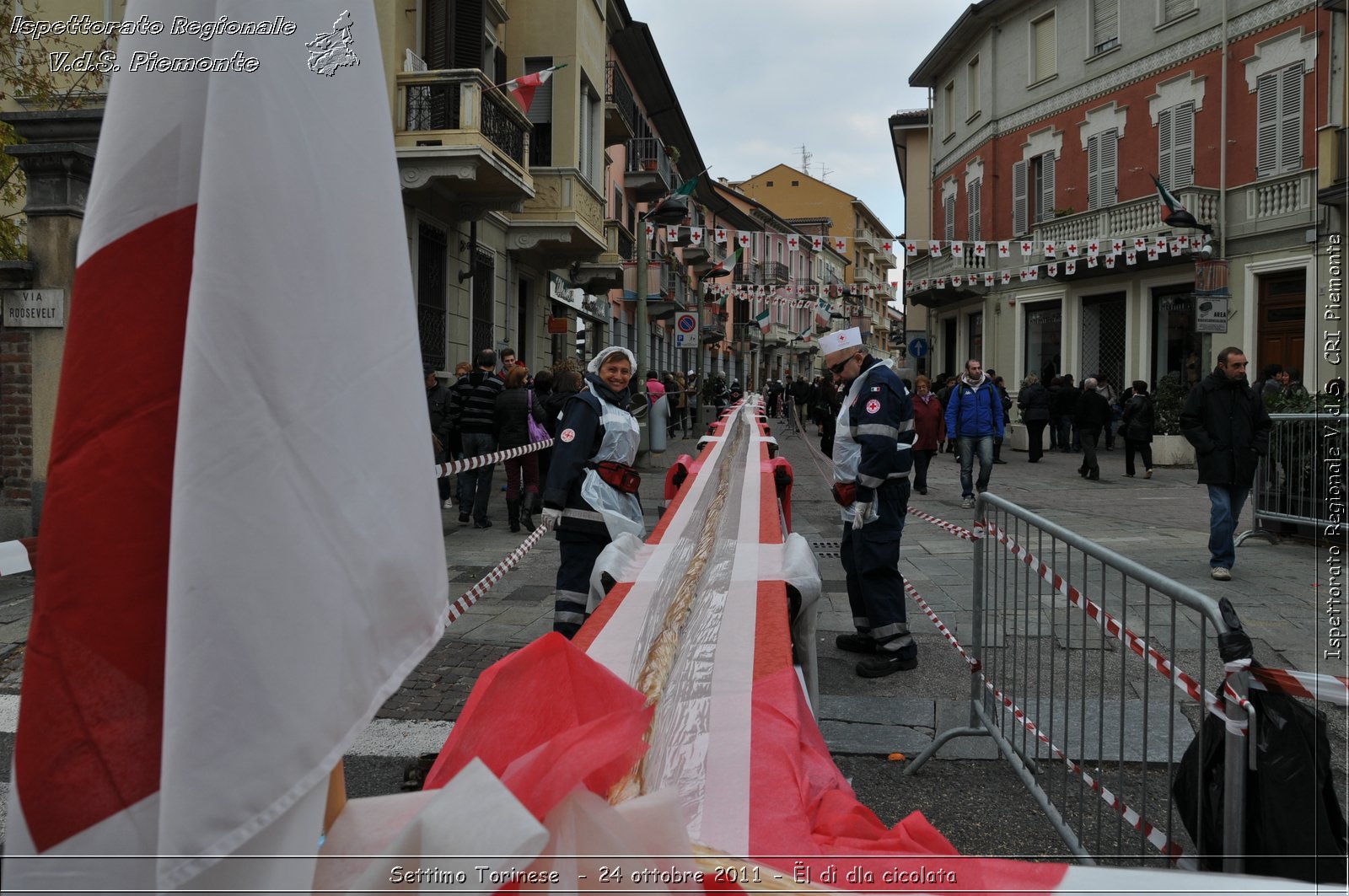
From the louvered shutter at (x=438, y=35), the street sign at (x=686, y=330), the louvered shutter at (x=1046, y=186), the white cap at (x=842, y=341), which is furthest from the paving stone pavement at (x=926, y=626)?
the louvered shutter at (x=1046, y=186)

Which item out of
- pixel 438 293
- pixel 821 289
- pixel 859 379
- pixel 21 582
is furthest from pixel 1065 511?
pixel 821 289

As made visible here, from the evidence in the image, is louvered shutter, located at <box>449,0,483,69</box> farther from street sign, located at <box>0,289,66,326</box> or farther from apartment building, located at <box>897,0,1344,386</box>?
apartment building, located at <box>897,0,1344,386</box>

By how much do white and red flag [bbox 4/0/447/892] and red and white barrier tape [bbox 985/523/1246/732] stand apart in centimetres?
168

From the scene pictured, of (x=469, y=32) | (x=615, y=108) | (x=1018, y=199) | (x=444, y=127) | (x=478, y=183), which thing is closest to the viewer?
(x=444, y=127)

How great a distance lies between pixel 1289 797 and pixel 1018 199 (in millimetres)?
29723

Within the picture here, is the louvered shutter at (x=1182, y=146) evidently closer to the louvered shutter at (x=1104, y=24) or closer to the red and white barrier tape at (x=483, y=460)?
the louvered shutter at (x=1104, y=24)

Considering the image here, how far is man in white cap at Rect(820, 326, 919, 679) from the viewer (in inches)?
208

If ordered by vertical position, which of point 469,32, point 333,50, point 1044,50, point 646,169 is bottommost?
point 333,50

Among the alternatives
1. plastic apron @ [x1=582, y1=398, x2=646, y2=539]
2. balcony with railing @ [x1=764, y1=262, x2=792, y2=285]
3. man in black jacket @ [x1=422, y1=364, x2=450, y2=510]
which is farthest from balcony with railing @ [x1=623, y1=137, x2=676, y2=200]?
balcony with railing @ [x1=764, y1=262, x2=792, y2=285]

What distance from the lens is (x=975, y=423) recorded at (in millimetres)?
12484

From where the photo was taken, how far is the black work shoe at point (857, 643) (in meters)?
5.52

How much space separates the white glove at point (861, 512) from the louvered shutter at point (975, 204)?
27928mm

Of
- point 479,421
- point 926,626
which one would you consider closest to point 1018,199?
point 479,421

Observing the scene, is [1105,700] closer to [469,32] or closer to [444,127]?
[444,127]
